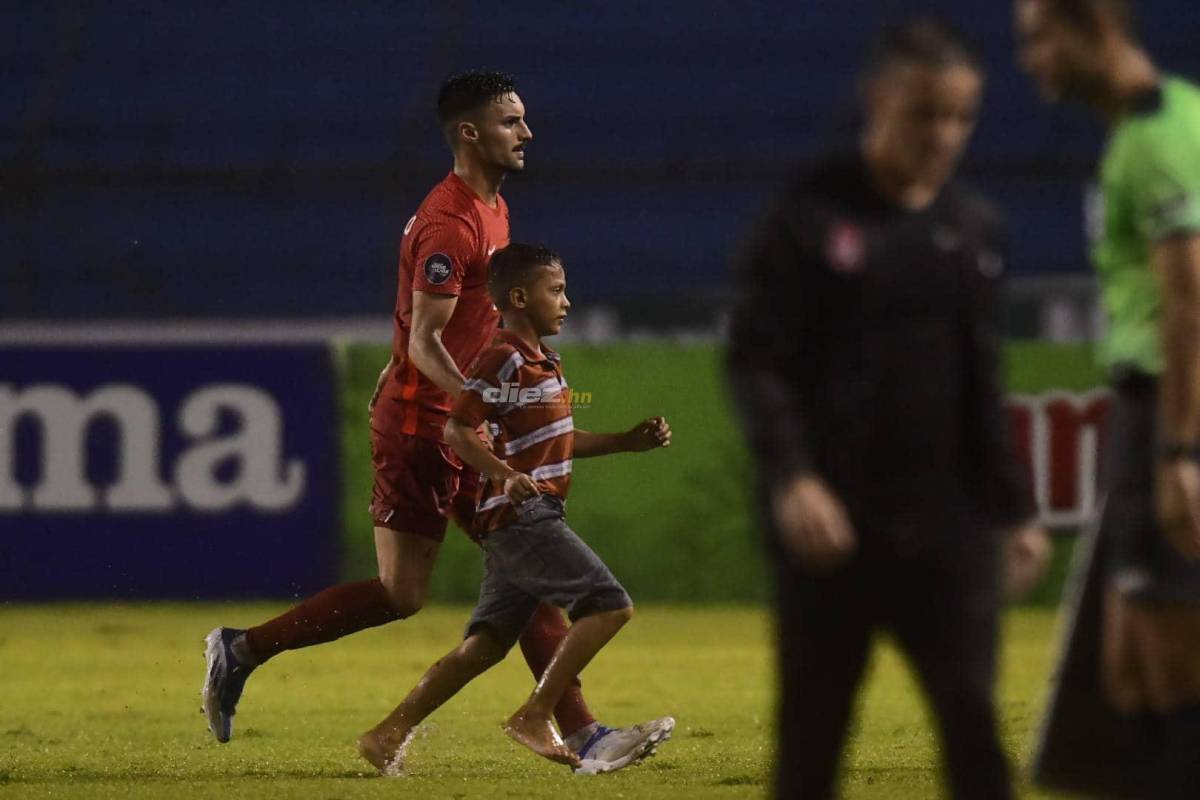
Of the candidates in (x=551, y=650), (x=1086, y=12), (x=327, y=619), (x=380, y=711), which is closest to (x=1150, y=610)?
(x=1086, y=12)

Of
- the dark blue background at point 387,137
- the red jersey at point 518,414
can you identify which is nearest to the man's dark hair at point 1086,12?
the red jersey at point 518,414

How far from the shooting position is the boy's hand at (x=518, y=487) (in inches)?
230

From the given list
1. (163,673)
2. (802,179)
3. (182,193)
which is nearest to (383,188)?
(182,193)

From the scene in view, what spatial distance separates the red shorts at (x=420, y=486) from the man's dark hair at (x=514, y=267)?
543mm

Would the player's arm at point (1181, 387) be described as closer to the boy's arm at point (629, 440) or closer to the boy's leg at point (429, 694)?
the boy's arm at point (629, 440)

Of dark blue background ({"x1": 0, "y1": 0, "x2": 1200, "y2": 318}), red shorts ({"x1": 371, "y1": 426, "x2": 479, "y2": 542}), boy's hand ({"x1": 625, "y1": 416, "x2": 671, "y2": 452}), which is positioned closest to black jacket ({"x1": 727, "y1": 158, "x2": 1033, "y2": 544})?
boy's hand ({"x1": 625, "y1": 416, "x2": 671, "y2": 452})

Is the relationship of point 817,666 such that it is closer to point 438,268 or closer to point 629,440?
point 629,440

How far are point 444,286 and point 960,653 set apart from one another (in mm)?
3092

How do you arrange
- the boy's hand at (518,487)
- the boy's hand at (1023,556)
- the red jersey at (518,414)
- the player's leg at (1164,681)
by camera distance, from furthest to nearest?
the red jersey at (518,414) < the boy's hand at (518,487) < the boy's hand at (1023,556) < the player's leg at (1164,681)

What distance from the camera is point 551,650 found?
21.2 ft

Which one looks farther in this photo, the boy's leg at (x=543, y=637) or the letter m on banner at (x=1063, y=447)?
the letter m on banner at (x=1063, y=447)

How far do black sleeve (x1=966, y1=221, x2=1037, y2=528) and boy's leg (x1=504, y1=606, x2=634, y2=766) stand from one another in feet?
8.15

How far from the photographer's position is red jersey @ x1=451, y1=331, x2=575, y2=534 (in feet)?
19.7

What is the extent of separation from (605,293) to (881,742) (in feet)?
43.8
